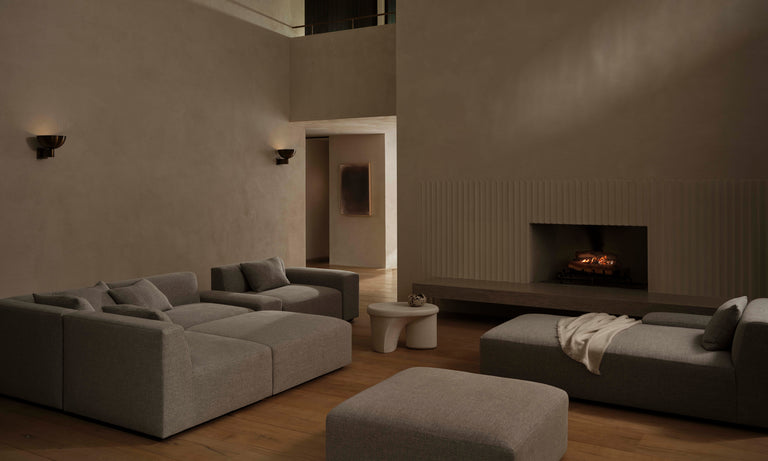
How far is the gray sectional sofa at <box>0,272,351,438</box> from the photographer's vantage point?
348cm

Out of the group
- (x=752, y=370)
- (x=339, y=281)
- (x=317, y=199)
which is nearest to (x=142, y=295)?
(x=339, y=281)

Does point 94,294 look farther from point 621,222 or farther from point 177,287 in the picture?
point 621,222

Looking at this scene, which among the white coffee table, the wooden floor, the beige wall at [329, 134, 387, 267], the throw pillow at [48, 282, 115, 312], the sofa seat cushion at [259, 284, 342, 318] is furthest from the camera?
the beige wall at [329, 134, 387, 267]

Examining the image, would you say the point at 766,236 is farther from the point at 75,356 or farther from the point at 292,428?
the point at 75,356

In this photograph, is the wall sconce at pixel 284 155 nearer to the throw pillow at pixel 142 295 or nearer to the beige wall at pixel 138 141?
the beige wall at pixel 138 141

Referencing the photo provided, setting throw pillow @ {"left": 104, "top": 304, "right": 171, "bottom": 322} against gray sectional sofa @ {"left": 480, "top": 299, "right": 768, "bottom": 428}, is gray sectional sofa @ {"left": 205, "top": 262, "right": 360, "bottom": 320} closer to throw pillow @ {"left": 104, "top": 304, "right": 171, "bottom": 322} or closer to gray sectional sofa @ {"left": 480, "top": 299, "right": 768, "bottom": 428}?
throw pillow @ {"left": 104, "top": 304, "right": 171, "bottom": 322}

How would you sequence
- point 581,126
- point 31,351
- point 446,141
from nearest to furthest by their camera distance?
point 31,351 < point 581,126 < point 446,141

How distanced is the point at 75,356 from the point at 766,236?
557 cm

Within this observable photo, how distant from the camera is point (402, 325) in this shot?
546 centimetres

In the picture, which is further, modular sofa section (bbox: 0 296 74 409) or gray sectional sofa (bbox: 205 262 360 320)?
gray sectional sofa (bbox: 205 262 360 320)

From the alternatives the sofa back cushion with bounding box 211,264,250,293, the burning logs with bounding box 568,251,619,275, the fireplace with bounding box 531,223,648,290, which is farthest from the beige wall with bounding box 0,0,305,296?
the burning logs with bounding box 568,251,619,275

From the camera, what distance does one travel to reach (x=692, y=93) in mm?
5914

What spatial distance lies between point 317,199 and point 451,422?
10722mm

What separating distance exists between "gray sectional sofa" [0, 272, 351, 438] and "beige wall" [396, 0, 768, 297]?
2909mm
